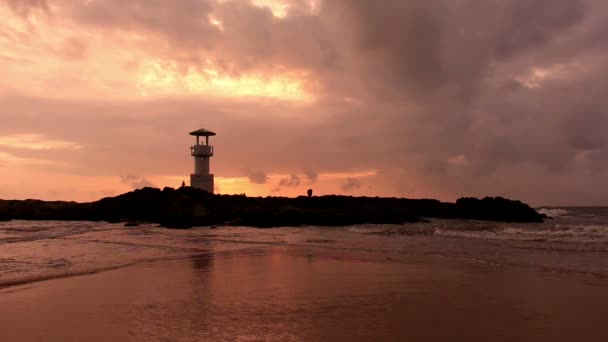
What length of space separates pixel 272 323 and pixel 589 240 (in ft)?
60.4

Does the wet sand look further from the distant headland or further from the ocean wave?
the distant headland

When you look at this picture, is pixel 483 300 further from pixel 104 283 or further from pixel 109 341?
pixel 104 283

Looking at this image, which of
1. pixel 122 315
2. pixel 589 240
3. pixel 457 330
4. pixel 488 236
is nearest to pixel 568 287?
pixel 457 330

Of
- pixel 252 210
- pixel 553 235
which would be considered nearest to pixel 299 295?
pixel 553 235

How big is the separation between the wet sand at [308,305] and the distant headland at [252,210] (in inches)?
837

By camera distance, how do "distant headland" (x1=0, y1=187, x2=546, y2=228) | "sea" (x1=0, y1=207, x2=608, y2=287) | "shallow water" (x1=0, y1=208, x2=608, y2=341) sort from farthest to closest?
"distant headland" (x1=0, y1=187, x2=546, y2=228) < "sea" (x1=0, y1=207, x2=608, y2=287) < "shallow water" (x1=0, y1=208, x2=608, y2=341)

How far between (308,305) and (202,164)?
3966 centimetres

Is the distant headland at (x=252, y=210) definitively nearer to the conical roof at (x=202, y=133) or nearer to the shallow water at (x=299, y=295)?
the conical roof at (x=202, y=133)

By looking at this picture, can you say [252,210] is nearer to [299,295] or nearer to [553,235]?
[553,235]

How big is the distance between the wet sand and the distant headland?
69.8 ft

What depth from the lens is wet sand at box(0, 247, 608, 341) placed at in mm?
5930

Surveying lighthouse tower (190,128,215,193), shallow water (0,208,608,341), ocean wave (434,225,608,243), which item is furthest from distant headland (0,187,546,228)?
Result: shallow water (0,208,608,341)

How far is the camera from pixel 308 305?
7.48 meters

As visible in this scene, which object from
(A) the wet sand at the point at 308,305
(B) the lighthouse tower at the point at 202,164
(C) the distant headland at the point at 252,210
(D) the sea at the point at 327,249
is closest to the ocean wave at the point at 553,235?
(D) the sea at the point at 327,249
